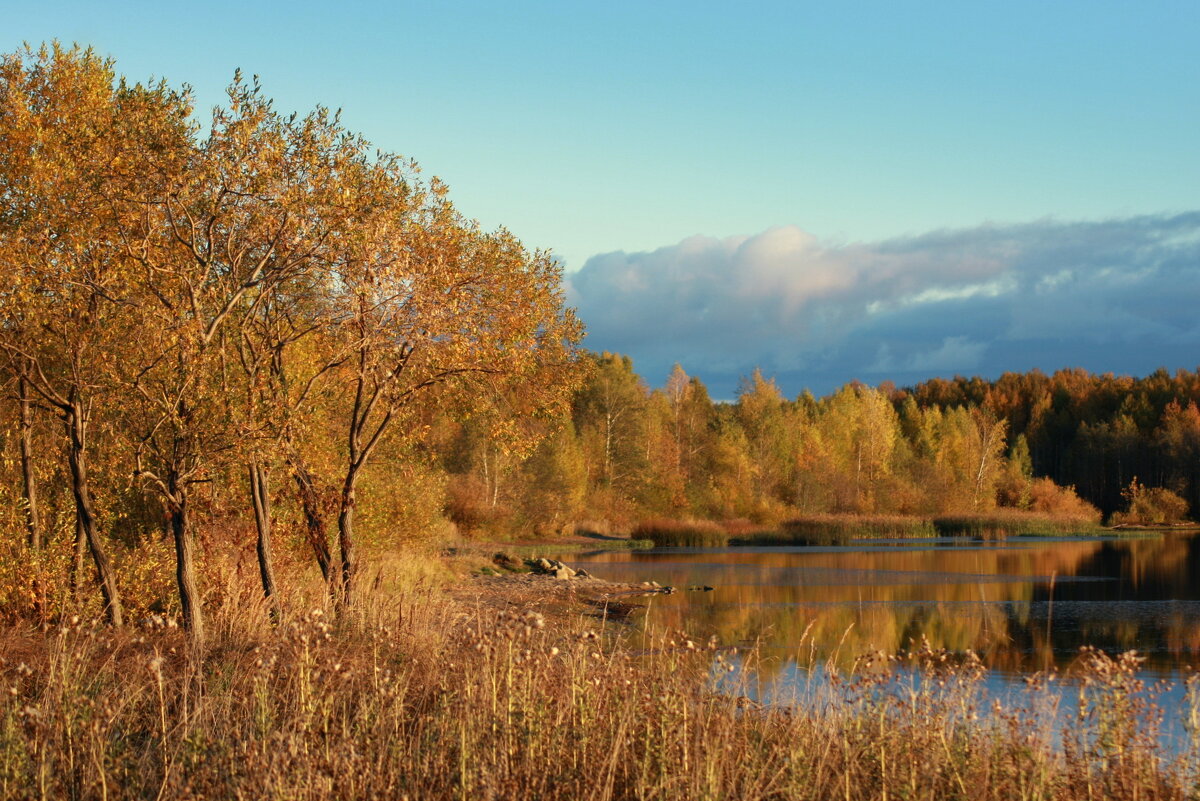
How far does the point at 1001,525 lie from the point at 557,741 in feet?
223

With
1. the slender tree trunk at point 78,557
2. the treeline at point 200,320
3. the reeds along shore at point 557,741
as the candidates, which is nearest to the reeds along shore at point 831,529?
the treeline at point 200,320

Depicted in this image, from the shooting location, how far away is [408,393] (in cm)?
1886

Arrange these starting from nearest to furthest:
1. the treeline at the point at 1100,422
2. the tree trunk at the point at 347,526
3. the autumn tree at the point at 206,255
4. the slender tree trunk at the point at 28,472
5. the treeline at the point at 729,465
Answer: the autumn tree at the point at 206,255, the slender tree trunk at the point at 28,472, the tree trunk at the point at 347,526, the treeline at the point at 729,465, the treeline at the point at 1100,422

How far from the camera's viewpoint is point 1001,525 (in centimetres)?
7050

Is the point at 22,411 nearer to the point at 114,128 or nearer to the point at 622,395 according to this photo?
the point at 114,128

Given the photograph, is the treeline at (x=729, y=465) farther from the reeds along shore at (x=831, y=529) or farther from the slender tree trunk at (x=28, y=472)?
the slender tree trunk at (x=28, y=472)

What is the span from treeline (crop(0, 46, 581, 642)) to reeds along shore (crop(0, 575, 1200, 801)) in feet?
15.2

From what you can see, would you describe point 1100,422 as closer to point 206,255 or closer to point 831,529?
point 831,529

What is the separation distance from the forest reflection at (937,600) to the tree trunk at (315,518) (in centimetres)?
573

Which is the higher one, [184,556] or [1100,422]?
[1100,422]

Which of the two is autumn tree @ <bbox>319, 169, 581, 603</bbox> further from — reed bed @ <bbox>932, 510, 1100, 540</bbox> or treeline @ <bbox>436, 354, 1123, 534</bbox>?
reed bed @ <bbox>932, 510, 1100, 540</bbox>

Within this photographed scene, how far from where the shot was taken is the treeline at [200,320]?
14648 millimetres

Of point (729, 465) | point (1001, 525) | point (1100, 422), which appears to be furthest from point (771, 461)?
point (1100, 422)

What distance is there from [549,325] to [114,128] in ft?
25.2
